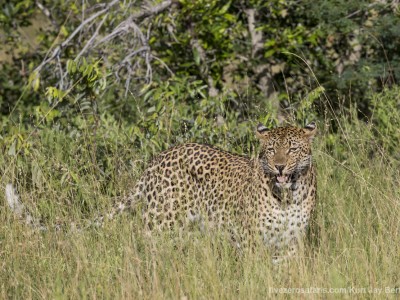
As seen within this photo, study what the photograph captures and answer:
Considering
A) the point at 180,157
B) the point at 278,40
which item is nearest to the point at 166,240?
the point at 180,157

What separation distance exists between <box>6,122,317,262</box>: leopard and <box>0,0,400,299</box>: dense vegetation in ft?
0.58

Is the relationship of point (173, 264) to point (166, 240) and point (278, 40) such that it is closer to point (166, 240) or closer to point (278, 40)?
point (166, 240)

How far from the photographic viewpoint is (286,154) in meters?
5.72

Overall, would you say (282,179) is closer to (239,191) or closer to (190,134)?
(239,191)

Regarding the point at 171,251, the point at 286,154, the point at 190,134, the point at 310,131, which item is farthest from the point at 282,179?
the point at 190,134

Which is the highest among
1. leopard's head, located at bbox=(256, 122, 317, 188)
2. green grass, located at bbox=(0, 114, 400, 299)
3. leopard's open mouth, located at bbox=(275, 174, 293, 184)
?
leopard's head, located at bbox=(256, 122, 317, 188)

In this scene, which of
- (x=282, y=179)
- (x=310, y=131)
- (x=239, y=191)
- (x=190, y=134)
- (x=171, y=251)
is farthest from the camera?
(x=190, y=134)

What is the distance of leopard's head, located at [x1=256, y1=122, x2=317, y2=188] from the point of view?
18.7ft

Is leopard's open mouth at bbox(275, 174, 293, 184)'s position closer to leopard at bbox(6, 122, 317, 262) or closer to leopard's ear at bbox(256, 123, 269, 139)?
leopard at bbox(6, 122, 317, 262)

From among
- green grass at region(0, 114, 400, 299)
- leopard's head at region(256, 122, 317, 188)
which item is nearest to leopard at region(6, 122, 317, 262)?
leopard's head at region(256, 122, 317, 188)

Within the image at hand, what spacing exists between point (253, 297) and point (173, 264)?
51 centimetres

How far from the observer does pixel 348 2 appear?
8.71 m

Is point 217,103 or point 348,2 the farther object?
point 348,2

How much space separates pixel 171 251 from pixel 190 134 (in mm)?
2287
